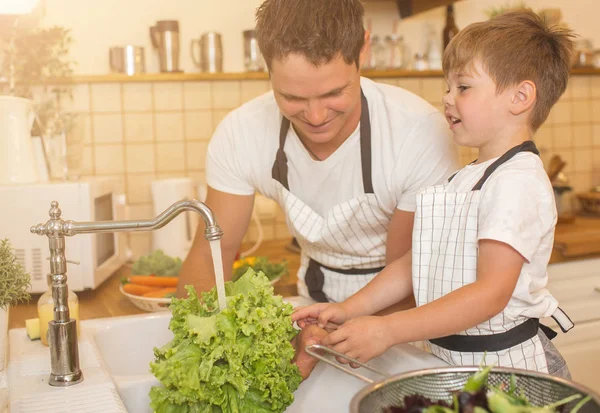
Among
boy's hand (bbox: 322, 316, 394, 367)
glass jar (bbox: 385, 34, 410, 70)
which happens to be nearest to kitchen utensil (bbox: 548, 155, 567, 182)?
glass jar (bbox: 385, 34, 410, 70)

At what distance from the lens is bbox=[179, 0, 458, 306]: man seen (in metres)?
1.28

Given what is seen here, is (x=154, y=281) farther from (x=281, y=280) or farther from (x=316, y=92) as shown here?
(x=316, y=92)

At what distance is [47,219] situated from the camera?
1.93 m

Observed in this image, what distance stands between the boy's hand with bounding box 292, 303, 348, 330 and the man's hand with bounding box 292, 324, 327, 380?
0.07 ft

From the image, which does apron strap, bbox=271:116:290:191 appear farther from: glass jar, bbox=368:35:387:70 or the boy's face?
glass jar, bbox=368:35:387:70

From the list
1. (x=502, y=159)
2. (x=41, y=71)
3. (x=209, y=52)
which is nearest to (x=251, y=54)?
(x=209, y=52)

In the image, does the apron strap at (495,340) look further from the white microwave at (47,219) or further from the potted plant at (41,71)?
the potted plant at (41,71)

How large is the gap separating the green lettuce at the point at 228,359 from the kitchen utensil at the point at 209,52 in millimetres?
1655

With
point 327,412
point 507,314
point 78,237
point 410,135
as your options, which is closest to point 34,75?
point 78,237

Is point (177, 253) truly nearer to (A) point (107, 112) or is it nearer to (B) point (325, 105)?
(A) point (107, 112)

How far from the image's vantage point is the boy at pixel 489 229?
1055mm

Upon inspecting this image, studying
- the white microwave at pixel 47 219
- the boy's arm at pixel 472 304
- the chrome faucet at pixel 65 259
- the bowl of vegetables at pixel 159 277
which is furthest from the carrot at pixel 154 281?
the boy's arm at pixel 472 304

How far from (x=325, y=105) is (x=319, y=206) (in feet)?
→ 1.00

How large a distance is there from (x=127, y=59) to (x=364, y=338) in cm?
175
